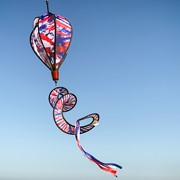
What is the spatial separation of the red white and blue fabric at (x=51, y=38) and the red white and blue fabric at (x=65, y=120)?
1.20 metres

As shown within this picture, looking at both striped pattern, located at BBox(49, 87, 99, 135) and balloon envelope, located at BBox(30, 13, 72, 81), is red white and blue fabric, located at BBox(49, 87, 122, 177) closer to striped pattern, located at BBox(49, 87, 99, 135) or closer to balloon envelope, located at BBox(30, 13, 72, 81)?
striped pattern, located at BBox(49, 87, 99, 135)

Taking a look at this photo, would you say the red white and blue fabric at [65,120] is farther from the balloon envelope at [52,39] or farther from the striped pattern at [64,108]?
the balloon envelope at [52,39]

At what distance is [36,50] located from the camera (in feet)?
28.7

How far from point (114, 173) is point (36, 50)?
17.0ft

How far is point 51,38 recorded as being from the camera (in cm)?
829

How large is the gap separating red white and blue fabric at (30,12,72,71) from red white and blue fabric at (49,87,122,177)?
1.20 meters

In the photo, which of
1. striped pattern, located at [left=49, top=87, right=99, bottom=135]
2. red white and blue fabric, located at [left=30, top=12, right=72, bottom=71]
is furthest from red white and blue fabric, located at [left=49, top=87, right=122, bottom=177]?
red white and blue fabric, located at [left=30, top=12, right=72, bottom=71]

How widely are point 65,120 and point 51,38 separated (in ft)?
9.75

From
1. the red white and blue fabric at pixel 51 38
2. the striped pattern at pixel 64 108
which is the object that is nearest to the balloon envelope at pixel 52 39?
the red white and blue fabric at pixel 51 38

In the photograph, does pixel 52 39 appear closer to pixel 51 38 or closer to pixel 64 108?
pixel 51 38

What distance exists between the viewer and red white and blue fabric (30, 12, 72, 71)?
27.0 feet

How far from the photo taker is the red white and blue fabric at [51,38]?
8.24 metres

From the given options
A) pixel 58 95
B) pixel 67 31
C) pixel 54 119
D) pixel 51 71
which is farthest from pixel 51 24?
pixel 54 119

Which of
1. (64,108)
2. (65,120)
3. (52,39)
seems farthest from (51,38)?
(65,120)
